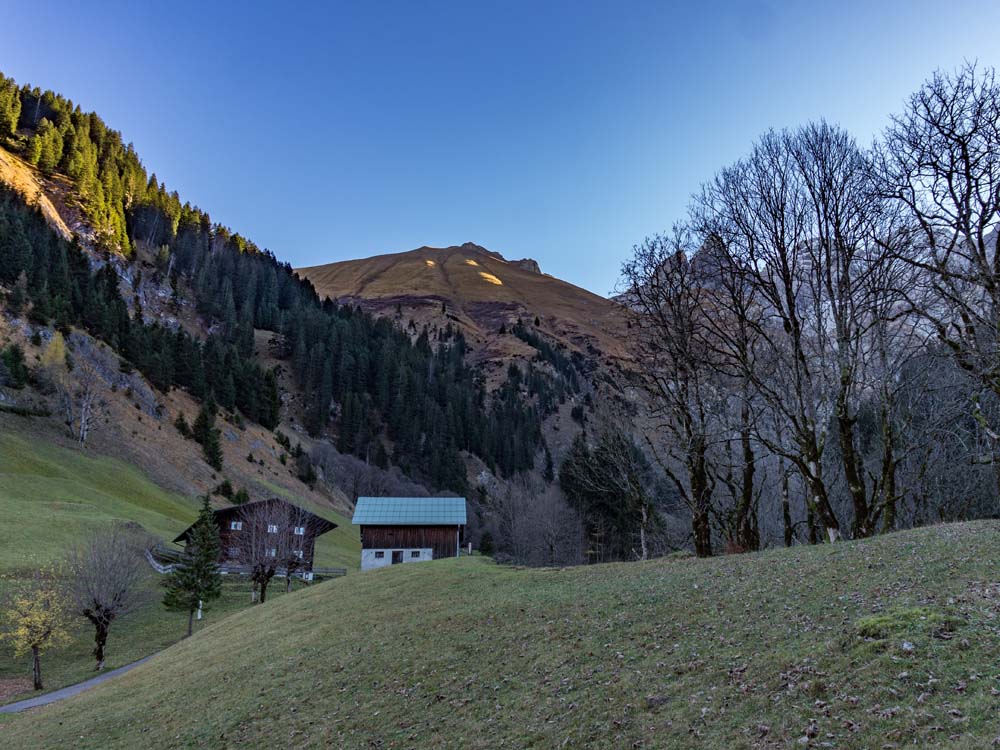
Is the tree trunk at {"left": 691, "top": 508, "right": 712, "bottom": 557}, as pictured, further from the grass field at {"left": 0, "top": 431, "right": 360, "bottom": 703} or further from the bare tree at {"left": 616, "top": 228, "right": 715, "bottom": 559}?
the grass field at {"left": 0, "top": 431, "right": 360, "bottom": 703}

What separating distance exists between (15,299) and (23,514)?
47023 millimetres

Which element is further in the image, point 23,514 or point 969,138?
point 23,514

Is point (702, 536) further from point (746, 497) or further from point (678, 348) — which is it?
point (678, 348)

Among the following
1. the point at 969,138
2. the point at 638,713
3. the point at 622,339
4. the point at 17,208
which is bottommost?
the point at 638,713

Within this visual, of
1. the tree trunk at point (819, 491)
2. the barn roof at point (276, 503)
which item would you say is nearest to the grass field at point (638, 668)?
the tree trunk at point (819, 491)

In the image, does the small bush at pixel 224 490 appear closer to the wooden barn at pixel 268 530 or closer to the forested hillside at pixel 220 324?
the wooden barn at pixel 268 530

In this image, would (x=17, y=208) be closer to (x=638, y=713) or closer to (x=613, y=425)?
(x=613, y=425)

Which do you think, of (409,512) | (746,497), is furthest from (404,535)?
(746,497)

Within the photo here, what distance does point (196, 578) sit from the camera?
139ft

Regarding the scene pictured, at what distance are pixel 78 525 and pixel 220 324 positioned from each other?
113m

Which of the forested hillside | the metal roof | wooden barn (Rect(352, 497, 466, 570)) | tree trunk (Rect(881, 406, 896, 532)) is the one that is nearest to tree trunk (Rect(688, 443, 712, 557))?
tree trunk (Rect(881, 406, 896, 532))

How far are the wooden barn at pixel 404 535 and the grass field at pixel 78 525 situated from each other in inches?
380

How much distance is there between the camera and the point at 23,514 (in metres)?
49.6

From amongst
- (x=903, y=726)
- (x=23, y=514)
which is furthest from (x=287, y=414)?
(x=903, y=726)
